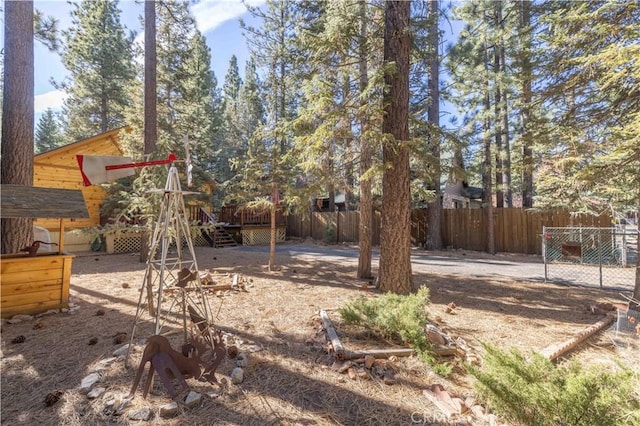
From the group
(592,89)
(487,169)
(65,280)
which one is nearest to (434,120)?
(487,169)

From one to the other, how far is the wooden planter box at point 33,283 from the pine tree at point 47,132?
25146 mm

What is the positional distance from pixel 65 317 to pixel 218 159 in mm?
19001

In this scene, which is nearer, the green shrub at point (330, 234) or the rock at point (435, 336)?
the rock at point (435, 336)

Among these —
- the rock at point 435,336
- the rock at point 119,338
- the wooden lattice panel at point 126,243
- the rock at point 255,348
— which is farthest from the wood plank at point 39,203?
the wooden lattice panel at point 126,243

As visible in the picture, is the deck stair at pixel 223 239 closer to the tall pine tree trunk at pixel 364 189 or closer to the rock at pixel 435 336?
the tall pine tree trunk at pixel 364 189

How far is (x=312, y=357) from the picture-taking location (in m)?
2.95

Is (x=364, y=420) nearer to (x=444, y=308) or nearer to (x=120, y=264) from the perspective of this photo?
(x=444, y=308)

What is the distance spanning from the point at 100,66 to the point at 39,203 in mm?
16517

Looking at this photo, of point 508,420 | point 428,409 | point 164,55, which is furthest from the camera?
point 164,55

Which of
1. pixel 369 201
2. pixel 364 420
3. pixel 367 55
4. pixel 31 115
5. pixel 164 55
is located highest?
pixel 164 55

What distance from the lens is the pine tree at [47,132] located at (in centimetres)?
2370

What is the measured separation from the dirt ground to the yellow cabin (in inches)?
272

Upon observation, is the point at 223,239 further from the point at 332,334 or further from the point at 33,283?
the point at 332,334

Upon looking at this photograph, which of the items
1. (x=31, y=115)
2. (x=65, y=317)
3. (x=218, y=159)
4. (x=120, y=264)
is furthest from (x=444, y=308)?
(x=218, y=159)
